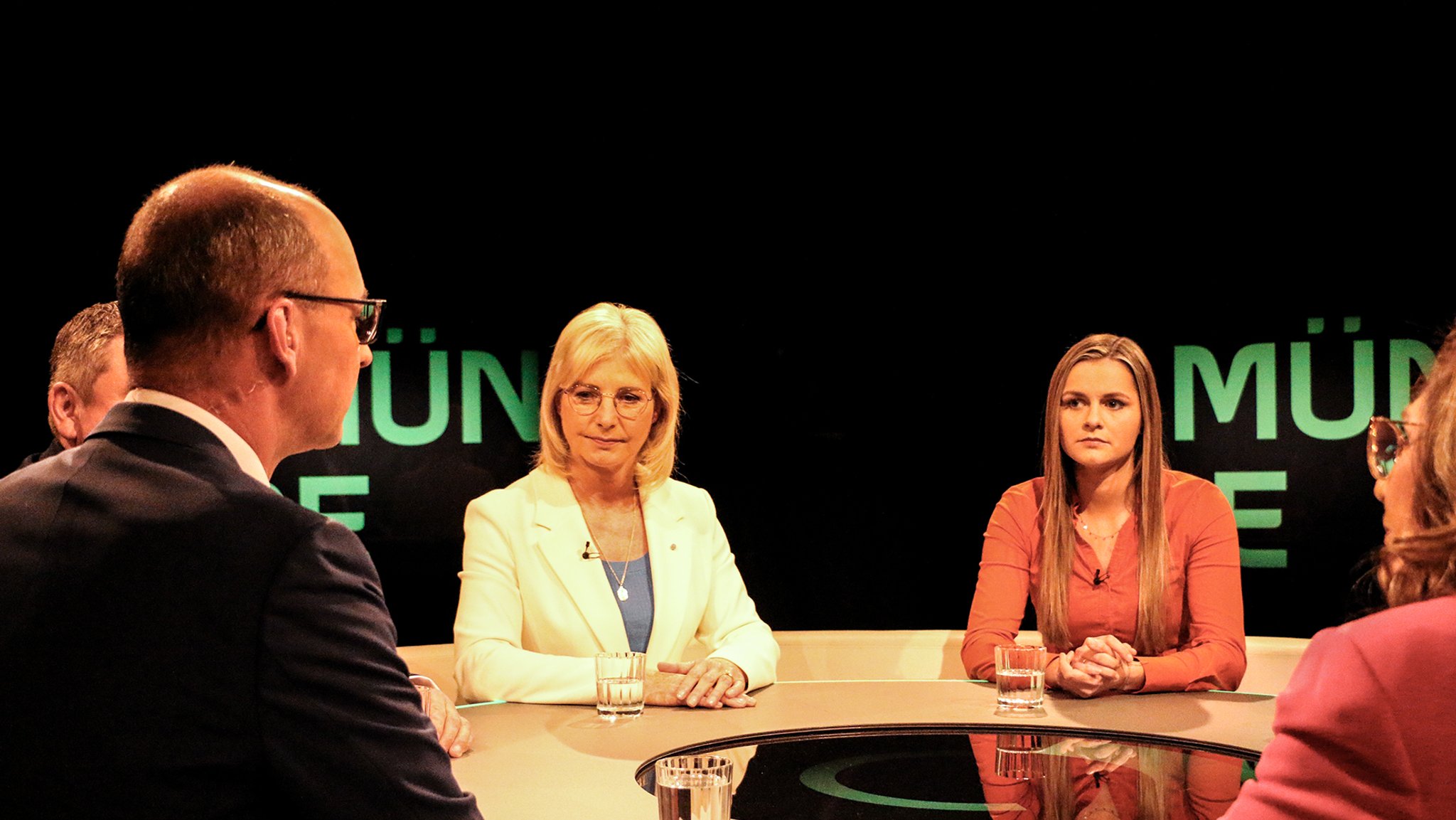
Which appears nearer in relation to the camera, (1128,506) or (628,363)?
(628,363)

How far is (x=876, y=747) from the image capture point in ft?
6.54

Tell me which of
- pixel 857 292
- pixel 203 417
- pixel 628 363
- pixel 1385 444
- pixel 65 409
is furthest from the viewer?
pixel 857 292

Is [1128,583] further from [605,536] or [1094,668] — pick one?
[605,536]

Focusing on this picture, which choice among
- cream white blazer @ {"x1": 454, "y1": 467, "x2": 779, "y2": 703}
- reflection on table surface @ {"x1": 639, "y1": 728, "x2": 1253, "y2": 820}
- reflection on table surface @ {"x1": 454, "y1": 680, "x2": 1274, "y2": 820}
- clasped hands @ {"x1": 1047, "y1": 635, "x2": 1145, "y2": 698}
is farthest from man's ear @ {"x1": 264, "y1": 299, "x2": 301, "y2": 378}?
clasped hands @ {"x1": 1047, "y1": 635, "x2": 1145, "y2": 698}

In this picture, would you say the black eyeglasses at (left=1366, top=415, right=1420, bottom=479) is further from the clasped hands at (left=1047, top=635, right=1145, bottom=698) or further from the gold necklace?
the gold necklace

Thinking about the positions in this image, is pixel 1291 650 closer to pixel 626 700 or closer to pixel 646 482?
pixel 646 482

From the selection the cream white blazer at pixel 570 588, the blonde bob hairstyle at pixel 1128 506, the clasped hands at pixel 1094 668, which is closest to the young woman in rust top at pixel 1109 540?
the blonde bob hairstyle at pixel 1128 506

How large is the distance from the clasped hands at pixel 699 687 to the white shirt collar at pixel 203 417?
4.07 feet

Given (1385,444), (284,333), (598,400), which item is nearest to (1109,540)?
(598,400)

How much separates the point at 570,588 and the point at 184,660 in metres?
1.86

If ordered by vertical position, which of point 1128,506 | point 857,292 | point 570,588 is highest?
point 857,292

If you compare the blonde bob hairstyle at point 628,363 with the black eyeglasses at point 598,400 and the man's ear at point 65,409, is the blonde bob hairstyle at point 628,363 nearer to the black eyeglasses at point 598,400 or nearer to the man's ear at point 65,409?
the black eyeglasses at point 598,400

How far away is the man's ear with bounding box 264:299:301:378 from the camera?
46.6 inches

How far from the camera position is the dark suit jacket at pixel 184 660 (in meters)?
0.98
